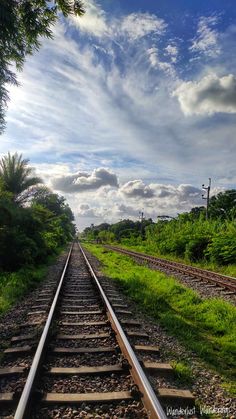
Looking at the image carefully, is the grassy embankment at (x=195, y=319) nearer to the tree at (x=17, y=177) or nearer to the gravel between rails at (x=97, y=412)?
the gravel between rails at (x=97, y=412)

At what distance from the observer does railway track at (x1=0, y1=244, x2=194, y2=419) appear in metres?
3.55

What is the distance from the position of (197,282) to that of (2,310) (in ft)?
27.5

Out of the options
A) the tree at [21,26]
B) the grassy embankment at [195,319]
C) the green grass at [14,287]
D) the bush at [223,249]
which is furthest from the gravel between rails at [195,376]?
the bush at [223,249]

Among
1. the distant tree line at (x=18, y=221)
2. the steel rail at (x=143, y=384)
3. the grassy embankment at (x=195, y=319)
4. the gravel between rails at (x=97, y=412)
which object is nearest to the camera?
the steel rail at (x=143, y=384)

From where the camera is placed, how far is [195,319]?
8320 millimetres

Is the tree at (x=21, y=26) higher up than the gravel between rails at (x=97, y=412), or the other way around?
the tree at (x=21, y=26)

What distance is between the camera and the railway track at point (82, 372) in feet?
11.7

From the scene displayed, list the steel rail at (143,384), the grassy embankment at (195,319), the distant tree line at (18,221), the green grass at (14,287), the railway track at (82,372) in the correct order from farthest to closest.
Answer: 1. the distant tree line at (18,221)
2. the green grass at (14,287)
3. the grassy embankment at (195,319)
4. the railway track at (82,372)
5. the steel rail at (143,384)

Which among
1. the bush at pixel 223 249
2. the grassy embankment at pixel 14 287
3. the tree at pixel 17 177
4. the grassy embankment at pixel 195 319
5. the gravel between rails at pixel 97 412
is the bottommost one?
the grassy embankment at pixel 195 319

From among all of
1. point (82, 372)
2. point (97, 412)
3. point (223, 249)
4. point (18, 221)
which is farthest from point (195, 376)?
point (223, 249)

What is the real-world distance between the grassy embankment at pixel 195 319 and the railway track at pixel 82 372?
0.92 metres

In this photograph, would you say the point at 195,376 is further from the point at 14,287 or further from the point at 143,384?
the point at 14,287

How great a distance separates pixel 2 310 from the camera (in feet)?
26.9

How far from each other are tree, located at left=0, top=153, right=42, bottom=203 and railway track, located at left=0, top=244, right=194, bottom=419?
16.6 meters
